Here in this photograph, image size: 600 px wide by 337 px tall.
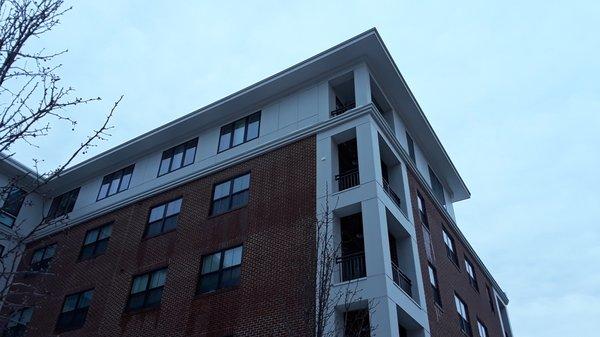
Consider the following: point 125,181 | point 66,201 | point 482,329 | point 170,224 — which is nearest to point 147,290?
point 170,224

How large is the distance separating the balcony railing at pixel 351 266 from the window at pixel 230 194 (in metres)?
5.47

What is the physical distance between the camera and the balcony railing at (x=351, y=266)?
56.6 ft

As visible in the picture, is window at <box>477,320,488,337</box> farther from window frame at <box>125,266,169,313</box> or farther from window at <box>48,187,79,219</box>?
window at <box>48,187,79,219</box>

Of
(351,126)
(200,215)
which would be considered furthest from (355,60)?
(200,215)

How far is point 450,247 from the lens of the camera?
26.1m

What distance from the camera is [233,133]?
80.9 ft

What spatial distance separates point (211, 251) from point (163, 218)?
4317 millimetres

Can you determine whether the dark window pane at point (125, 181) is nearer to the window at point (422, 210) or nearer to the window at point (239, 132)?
the window at point (239, 132)

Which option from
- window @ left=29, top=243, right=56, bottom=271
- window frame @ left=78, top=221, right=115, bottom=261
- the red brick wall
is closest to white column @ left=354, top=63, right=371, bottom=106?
the red brick wall

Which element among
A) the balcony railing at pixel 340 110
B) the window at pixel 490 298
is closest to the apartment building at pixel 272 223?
the balcony railing at pixel 340 110

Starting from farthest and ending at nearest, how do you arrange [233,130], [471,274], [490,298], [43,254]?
1. [490,298]
2. [471,274]
3. [43,254]
4. [233,130]

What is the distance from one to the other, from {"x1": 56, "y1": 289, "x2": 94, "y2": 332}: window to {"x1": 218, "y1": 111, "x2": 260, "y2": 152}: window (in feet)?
28.9

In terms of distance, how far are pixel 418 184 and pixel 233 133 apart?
28.7 feet

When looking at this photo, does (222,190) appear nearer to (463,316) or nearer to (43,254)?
(43,254)
